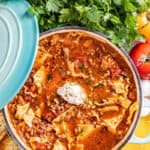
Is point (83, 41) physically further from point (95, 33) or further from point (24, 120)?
point (24, 120)

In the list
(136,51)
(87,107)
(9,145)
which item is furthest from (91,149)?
(136,51)

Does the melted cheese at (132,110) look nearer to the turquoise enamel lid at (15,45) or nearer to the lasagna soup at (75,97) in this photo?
the lasagna soup at (75,97)

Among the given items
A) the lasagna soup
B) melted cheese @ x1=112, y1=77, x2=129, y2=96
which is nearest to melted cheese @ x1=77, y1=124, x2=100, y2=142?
the lasagna soup

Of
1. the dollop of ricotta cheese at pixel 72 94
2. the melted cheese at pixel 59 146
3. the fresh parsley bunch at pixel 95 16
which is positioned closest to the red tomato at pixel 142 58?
the fresh parsley bunch at pixel 95 16

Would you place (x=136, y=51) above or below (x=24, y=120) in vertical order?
above

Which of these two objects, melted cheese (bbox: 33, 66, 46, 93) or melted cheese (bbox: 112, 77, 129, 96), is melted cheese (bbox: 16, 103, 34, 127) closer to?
melted cheese (bbox: 33, 66, 46, 93)

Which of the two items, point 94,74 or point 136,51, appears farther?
point 136,51

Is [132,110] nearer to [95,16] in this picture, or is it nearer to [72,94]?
[72,94]
